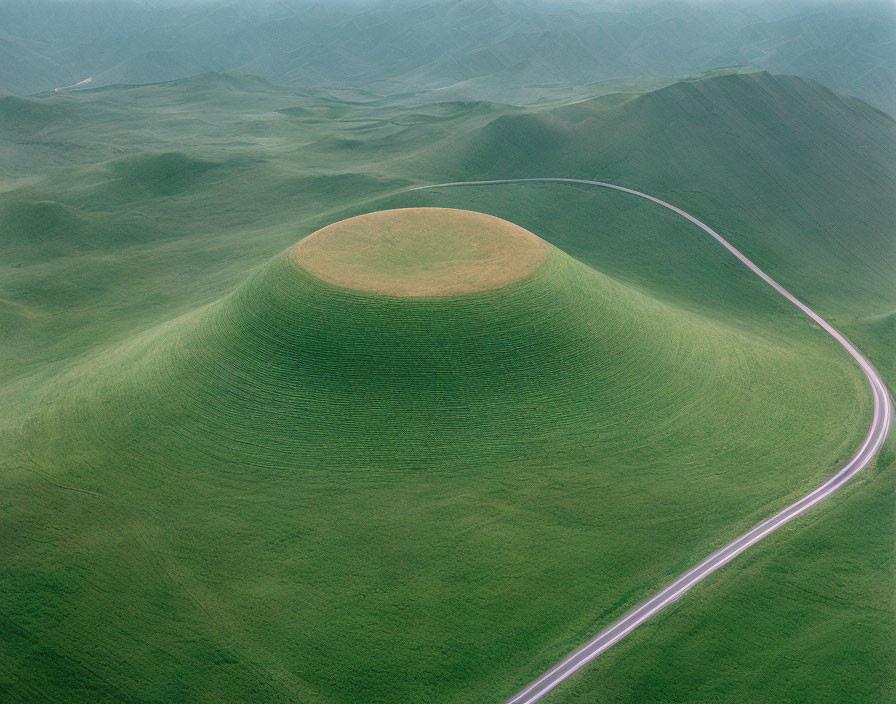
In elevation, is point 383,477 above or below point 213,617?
above

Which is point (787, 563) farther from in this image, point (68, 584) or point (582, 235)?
point (582, 235)

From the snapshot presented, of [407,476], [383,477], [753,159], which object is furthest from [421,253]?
[753,159]

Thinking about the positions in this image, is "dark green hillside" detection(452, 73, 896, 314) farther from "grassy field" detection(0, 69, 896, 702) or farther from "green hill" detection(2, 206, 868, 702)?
"green hill" detection(2, 206, 868, 702)

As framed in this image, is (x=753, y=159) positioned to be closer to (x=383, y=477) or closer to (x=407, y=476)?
(x=407, y=476)

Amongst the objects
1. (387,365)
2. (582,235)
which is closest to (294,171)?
(582,235)

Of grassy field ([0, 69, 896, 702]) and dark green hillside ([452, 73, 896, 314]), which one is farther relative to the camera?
dark green hillside ([452, 73, 896, 314])

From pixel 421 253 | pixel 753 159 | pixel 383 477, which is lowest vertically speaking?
pixel 383 477

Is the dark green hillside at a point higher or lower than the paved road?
higher

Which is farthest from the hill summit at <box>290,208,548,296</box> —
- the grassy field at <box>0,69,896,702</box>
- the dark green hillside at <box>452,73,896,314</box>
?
the dark green hillside at <box>452,73,896,314</box>

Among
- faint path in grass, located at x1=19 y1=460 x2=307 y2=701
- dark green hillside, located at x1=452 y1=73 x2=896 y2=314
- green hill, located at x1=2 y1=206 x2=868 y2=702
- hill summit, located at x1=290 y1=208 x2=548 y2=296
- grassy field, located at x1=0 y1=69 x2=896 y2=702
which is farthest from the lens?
dark green hillside, located at x1=452 y1=73 x2=896 y2=314
